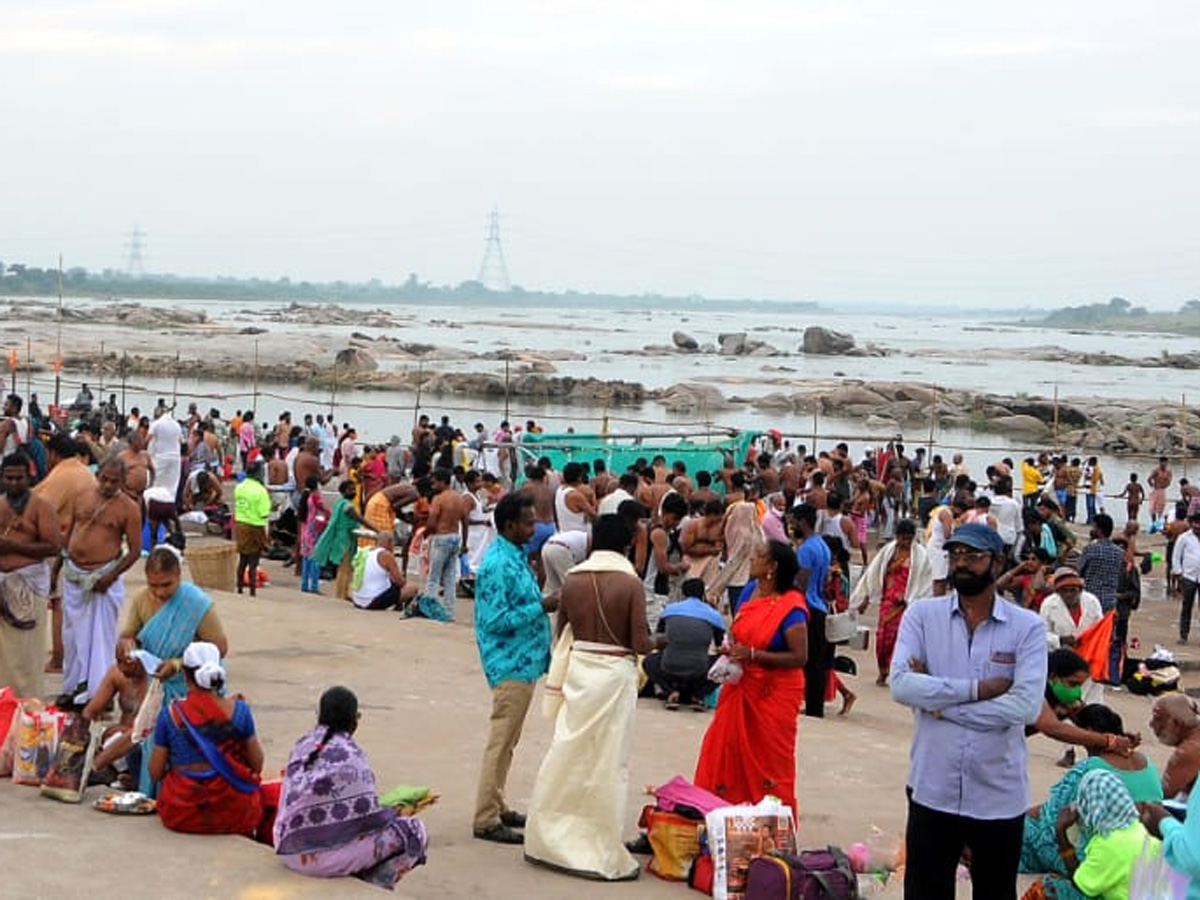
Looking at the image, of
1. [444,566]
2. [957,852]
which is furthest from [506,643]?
[444,566]

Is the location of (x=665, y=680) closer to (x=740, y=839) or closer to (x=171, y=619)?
(x=740, y=839)

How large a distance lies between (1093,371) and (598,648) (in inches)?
3429

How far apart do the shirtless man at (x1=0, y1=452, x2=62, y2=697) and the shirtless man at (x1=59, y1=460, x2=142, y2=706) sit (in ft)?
0.53

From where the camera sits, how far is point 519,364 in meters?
69.8

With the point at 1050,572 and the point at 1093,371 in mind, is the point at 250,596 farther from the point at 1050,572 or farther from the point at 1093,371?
the point at 1093,371

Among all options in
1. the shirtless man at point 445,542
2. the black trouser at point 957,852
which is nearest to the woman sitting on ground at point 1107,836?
the black trouser at point 957,852

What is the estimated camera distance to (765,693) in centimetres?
694

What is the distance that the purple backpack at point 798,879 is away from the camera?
598cm

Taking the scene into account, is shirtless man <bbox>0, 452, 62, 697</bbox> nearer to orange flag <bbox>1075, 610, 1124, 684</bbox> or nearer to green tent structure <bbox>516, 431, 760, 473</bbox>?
orange flag <bbox>1075, 610, 1124, 684</bbox>

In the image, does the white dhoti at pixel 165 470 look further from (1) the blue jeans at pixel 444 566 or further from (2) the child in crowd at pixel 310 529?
(1) the blue jeans at pixel 444 566

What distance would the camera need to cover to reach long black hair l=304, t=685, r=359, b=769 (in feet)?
19.4

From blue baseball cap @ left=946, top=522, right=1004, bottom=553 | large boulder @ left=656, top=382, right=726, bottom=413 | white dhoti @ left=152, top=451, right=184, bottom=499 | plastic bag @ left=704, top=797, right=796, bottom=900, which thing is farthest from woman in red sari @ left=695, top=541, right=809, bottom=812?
large boulder @ left=656, top=382, right=726, bottom=413

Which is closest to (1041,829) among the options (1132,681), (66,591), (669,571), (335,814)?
(335,814)

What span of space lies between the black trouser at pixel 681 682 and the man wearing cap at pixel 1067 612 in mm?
2122
